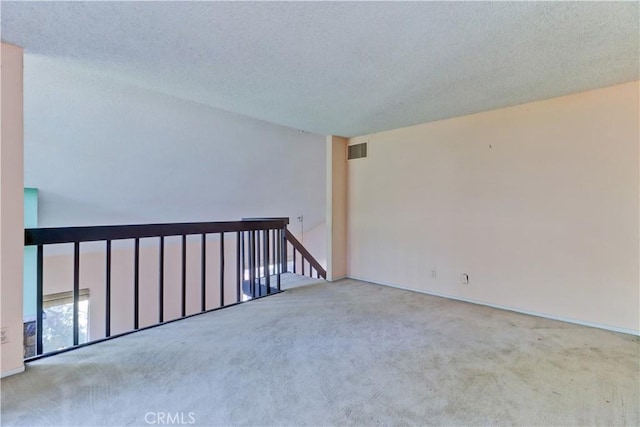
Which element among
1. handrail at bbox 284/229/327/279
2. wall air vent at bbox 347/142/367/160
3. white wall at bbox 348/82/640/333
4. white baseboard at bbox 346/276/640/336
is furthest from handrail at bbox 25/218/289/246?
white baseboard at bbox 346/276/640/336

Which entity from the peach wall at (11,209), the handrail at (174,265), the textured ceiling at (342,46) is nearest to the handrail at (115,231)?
the handrail at (174,265)

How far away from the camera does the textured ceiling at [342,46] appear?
1.58 meters

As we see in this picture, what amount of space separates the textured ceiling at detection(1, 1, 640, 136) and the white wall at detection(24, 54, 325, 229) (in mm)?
600

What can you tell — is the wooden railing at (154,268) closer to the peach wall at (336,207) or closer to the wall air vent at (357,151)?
the peach wall at (336,207)

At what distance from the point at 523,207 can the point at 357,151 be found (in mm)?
2261

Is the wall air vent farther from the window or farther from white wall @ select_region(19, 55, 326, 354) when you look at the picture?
the window

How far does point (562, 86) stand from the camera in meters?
2.57

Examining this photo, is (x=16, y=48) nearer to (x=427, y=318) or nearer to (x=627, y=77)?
(x=427, y=318)

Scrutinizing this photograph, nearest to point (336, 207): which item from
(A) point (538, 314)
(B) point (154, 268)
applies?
(A) point (538, 314)

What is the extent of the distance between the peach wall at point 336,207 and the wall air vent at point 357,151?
8cm

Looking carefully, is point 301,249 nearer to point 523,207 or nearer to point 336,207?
point 336,207

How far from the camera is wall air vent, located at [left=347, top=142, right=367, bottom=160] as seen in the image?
4.38m

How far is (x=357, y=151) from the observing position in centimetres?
446

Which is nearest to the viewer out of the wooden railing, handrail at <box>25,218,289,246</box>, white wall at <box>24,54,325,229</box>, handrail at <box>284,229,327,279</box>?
handrail at <box>25,218,289,246</box>
